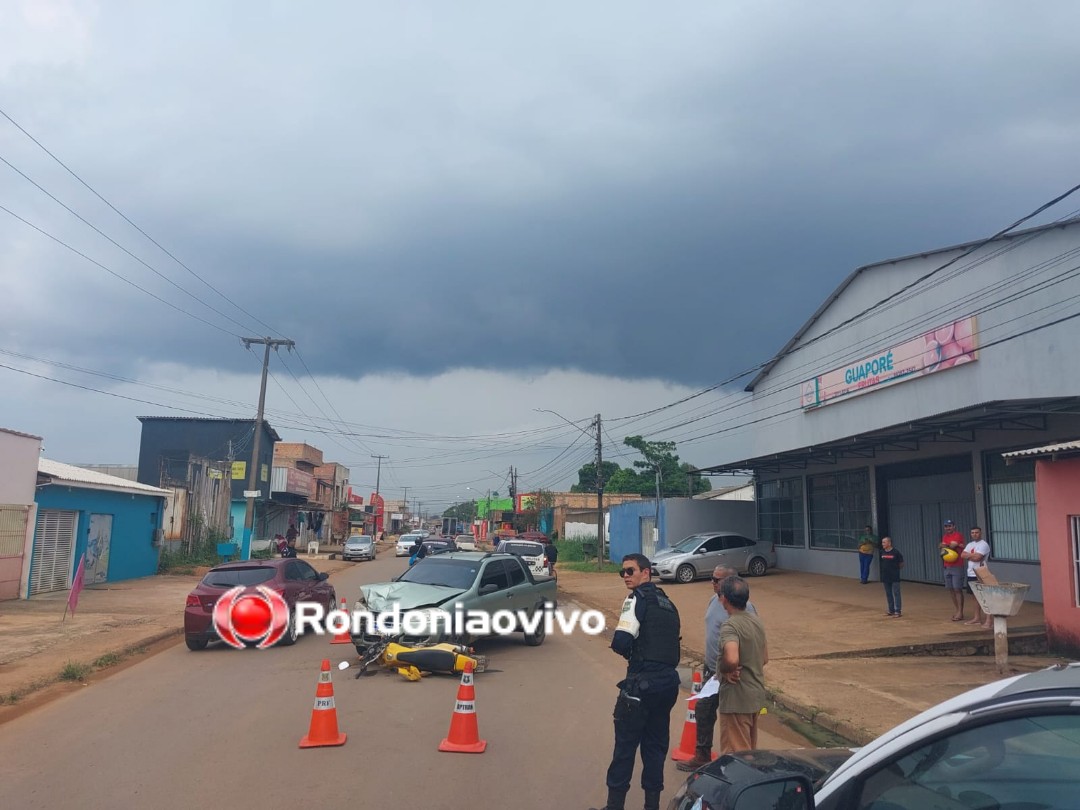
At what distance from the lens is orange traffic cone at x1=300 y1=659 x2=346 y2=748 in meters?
7.25

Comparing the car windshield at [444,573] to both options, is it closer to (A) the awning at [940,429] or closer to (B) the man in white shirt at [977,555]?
(B) the man in white shirt at [977,555]

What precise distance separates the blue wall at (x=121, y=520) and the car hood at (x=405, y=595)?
14.3 metres

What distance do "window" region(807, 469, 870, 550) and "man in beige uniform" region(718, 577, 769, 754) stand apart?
20.3m

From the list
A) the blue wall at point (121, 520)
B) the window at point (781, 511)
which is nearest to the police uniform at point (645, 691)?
the blue wall at point (121, 520)

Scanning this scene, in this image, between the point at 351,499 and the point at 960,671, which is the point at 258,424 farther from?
the point at 351,499

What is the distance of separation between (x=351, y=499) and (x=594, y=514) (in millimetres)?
47742

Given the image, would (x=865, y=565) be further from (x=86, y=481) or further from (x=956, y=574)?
(x=86, y=481)

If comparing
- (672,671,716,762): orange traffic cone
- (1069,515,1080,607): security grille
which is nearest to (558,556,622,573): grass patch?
(1069,515,1080,607): security grille

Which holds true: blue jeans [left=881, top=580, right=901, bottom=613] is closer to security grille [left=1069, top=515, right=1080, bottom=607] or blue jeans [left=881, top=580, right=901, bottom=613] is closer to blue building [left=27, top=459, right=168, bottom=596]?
security grille [left=1069, top=515, right=1080, bottom=607]

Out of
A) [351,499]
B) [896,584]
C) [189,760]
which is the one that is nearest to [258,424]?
[896,584]

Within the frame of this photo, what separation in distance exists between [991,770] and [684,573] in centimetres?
2491

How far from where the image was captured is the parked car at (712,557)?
1051 inches

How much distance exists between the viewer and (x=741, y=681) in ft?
18.6

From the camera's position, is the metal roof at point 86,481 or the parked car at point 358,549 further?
the parked car at point 358,549
